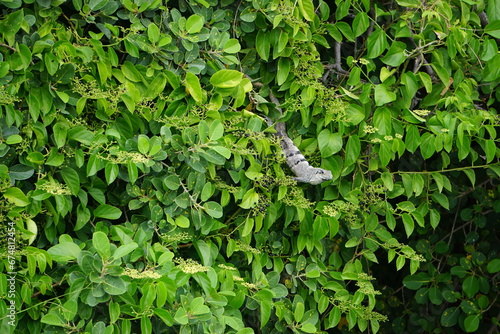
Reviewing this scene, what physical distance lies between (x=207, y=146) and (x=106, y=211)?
1.18 ft

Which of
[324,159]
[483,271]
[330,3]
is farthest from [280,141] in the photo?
[483,271]

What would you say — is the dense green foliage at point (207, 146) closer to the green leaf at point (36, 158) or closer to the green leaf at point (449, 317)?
the green leaf at point (36, 158)

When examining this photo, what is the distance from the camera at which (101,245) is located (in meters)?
1.46

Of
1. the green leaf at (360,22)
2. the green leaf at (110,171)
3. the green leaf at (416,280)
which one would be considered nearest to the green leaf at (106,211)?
the green leaf at (110,171)

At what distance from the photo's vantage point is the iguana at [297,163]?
192 centimetres

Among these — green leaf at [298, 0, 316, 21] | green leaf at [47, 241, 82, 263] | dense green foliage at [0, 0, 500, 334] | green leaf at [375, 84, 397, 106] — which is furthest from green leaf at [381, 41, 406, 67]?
green leaf at [47, 241, 82, 263]

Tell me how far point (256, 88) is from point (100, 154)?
0.65 m

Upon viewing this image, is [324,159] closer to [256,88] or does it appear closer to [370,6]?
[256,88]

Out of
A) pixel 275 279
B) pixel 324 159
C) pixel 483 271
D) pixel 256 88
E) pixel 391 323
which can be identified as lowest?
pixel 391 323

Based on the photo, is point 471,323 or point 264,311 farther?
point 471,323

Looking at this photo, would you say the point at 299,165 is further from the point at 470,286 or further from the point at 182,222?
the point at 470,286

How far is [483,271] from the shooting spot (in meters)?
2.75

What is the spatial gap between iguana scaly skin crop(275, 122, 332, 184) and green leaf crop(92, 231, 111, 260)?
733 mm

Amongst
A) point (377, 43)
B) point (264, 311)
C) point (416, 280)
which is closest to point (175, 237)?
point (264, 311)
